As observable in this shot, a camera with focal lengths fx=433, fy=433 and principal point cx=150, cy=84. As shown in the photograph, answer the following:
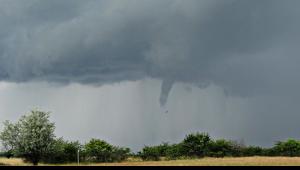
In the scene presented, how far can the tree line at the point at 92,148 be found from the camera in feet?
342

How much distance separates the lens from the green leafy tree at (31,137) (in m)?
103

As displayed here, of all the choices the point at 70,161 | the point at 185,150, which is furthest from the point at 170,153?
the point at 70,161

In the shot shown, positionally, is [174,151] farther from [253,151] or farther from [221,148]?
[253,151]

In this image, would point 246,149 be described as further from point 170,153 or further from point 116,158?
point 116,158

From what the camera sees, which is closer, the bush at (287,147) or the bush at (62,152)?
the bush at (62,152)

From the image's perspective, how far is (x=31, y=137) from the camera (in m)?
104

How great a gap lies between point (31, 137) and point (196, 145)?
4451cm

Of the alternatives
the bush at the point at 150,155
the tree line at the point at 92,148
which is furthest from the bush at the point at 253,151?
the bush at the point at 150,155

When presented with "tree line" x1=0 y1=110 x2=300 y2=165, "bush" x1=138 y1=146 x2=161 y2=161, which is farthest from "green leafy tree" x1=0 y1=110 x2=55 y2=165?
"bush" x1=138 y1=146 x2=161 y2=161

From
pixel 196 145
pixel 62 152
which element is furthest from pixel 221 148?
pixel 62 152

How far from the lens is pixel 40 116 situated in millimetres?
107438

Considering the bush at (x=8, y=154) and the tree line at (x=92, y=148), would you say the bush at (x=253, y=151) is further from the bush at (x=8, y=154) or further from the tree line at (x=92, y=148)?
the bush at (x=8, y=154)
